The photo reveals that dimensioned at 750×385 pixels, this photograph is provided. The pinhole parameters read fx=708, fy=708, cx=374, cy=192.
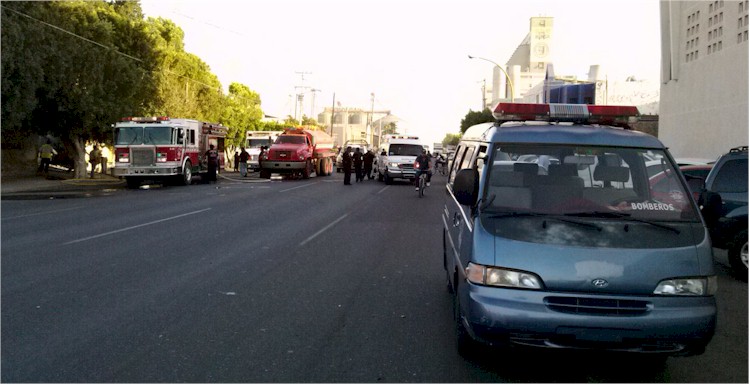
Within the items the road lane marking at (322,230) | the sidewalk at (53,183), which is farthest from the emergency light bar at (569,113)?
the sidewalk at (53,183)

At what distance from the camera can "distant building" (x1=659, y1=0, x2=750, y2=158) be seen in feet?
86.8

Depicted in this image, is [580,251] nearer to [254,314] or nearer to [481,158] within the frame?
[481,158]

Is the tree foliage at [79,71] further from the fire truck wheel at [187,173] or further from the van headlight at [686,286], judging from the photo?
the van headlight at [686,286]

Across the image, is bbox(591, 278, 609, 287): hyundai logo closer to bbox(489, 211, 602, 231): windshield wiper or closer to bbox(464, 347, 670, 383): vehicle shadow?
bbox(489, 211, 602, 231): windshield wiper

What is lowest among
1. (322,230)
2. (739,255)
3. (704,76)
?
(322,230)

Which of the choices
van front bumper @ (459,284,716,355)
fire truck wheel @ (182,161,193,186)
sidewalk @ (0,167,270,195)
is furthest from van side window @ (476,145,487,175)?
fire truck wheel @ (182,161,193,186)

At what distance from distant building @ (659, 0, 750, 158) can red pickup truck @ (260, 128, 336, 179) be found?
734 inches

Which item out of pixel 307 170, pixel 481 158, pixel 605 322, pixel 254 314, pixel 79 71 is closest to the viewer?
pixel 605 322

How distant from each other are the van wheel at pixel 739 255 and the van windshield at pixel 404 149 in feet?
81.0

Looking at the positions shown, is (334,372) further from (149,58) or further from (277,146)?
(149,58)

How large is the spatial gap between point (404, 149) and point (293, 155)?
705 centimetres

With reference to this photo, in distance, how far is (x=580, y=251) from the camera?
4.96 m

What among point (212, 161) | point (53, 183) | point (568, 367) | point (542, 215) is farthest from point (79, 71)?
point (568, 367)

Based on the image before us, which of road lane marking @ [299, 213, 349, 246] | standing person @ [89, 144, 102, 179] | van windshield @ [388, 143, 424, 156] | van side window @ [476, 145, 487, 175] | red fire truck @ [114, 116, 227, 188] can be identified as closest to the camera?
van side window @ [476, 145, 487, 175]
